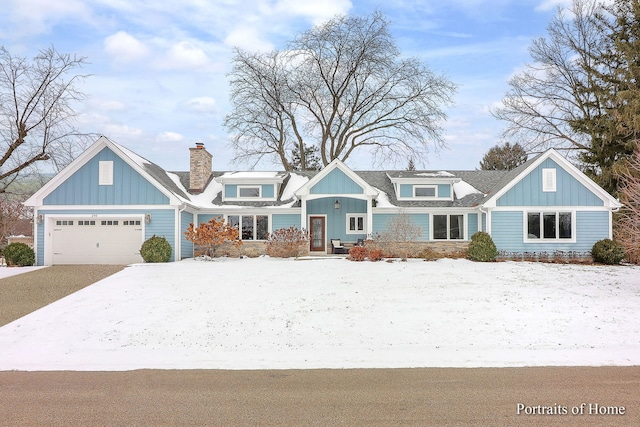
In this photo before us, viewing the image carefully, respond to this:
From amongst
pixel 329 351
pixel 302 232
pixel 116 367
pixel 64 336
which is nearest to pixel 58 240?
pixel 302 232

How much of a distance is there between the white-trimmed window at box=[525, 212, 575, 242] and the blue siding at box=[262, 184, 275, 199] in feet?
40.1

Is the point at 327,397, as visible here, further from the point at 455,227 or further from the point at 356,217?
the point at 455,227

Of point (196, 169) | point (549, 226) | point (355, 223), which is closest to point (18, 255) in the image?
point (196, 169)

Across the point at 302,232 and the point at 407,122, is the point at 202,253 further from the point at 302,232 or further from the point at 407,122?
the point at 407,122

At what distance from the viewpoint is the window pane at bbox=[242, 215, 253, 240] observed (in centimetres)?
2302

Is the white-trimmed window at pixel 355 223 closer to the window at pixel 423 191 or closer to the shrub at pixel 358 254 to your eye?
the window at pixel 423 191

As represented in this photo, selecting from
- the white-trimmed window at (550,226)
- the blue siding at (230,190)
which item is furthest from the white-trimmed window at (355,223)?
the white-trimmed window at (550,226)

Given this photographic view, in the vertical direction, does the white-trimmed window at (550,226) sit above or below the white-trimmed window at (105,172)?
below

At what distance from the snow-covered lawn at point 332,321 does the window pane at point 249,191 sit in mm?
8498

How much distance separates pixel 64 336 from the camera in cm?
934

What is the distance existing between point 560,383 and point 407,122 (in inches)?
1280

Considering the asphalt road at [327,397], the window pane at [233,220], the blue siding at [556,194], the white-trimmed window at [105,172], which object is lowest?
the asphalt road at [327,397]

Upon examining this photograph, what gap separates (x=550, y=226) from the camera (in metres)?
21.0

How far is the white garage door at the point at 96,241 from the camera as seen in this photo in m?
19.8
